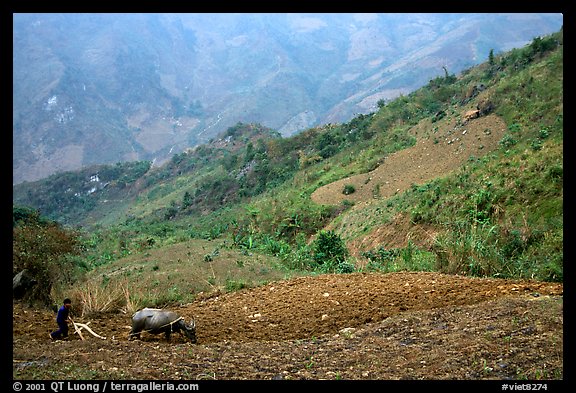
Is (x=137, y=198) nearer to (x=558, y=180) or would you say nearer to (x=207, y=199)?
(x=207, y=199)

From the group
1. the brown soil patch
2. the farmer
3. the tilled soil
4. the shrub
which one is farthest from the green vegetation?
the farmer

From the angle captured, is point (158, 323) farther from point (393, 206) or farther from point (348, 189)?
point (348, 189)

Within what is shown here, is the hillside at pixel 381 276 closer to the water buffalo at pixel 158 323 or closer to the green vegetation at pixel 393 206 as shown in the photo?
the green vegetation at pixel 393 206

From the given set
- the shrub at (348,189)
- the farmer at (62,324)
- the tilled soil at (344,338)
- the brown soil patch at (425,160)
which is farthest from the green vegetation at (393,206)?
the farmer at (62,324)

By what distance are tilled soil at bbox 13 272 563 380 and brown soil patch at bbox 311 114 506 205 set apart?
510 inches

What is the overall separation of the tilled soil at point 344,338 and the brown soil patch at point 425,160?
13.0 metres

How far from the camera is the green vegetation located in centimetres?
830

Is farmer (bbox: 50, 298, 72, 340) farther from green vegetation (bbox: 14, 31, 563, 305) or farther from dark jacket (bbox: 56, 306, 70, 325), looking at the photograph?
green vegetation (bbox: 14, 31, 563, 305)

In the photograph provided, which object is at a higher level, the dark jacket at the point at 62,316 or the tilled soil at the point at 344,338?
the dark jacket at the point at 62,316

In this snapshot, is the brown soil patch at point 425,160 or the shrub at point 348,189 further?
the shrub at point 348,189

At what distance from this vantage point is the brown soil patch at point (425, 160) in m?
19.0

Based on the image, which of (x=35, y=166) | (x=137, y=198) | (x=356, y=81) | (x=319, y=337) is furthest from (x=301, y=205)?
(x=356, y=81)
